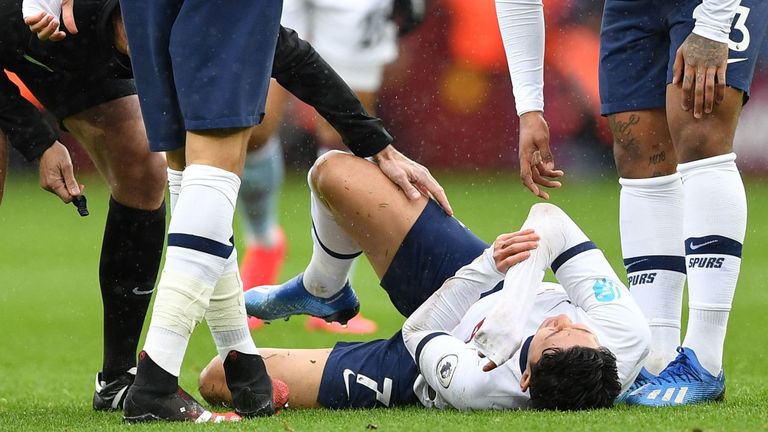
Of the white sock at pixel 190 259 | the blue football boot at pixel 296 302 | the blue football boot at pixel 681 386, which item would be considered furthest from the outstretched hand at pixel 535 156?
the white sock at pixel 190 259

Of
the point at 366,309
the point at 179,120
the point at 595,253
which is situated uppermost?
the point at 179,120

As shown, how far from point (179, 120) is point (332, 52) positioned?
16.2 feet

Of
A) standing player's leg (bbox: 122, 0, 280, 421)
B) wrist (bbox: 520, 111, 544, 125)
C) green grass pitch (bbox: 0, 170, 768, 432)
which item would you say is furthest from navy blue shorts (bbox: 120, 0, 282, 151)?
wrist (bbox: 520, 111, 544, 125)

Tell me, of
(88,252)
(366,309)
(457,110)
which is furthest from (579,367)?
(457,110)

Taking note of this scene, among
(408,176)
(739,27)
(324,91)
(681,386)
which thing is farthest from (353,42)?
(681,386)

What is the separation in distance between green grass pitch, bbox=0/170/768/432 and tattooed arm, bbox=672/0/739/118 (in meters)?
0.85

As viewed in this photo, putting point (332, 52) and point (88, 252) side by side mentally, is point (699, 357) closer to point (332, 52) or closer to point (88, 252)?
point (332, 52)

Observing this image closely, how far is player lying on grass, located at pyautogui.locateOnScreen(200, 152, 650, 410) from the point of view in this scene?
316 centimetres

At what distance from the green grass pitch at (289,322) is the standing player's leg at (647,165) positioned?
0.37 metres

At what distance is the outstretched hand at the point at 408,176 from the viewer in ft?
12.0

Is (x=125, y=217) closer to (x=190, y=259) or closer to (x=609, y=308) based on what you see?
(x=190, y=259)

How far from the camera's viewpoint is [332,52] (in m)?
8.02

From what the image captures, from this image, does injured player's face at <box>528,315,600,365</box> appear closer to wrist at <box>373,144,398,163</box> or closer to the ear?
the ear

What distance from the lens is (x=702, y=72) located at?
3.36 m
